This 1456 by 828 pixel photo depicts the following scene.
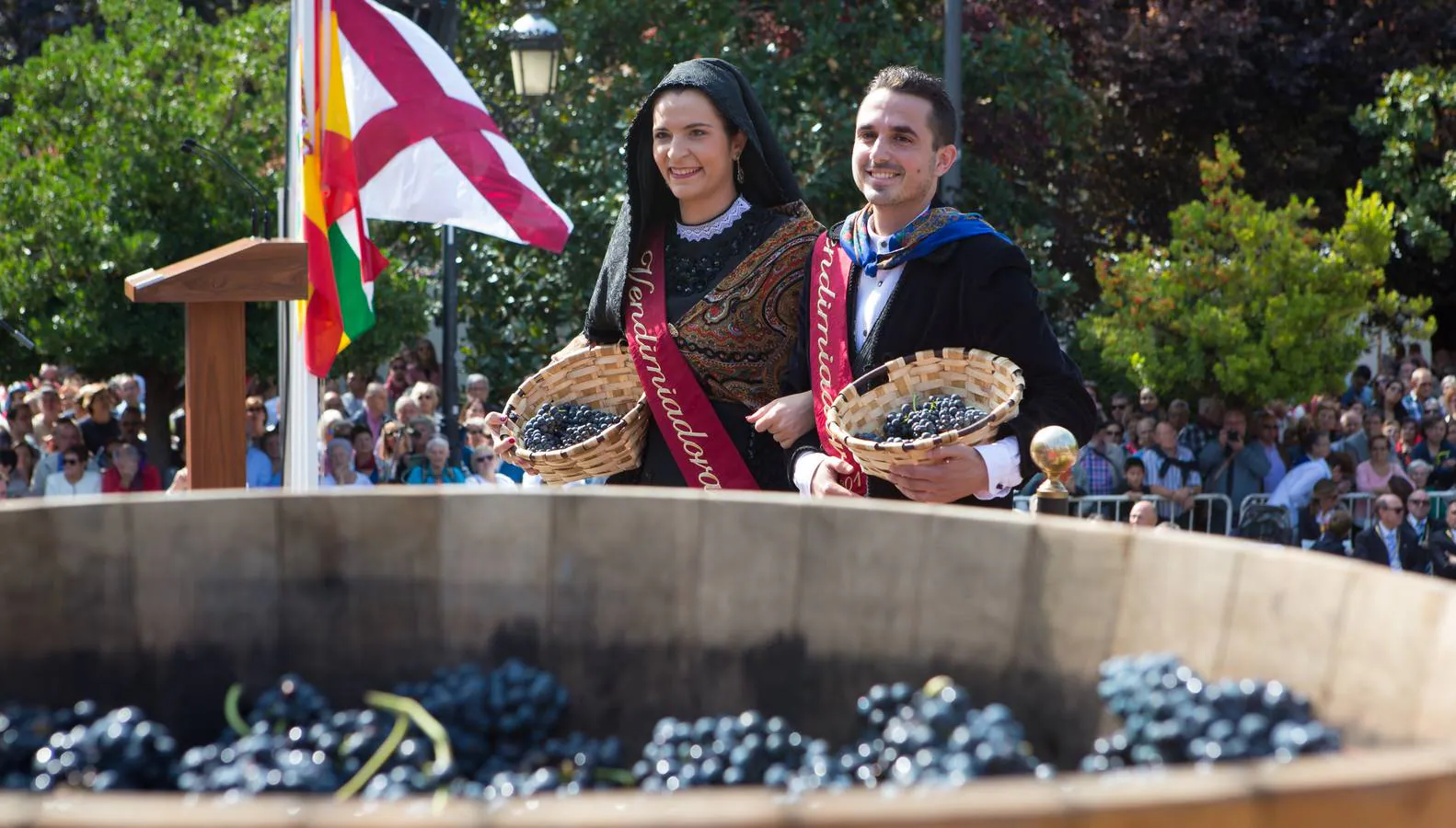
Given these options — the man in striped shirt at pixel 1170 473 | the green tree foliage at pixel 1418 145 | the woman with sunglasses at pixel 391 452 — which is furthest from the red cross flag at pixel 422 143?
the green tree foliage at pixel 1418 145

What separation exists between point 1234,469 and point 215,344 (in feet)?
30.9

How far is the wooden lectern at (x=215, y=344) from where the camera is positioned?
4008 mm

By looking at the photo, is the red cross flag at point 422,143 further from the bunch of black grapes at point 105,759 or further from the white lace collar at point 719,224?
the bunch of black grapes at point 105,759

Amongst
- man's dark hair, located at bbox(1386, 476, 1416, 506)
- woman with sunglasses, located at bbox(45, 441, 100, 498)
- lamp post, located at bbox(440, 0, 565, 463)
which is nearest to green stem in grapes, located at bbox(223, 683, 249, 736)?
woman with sunglasses, located at bbox(45, 441, 100, 498)

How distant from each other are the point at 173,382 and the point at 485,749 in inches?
479

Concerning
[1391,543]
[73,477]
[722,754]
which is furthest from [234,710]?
[1391,543]

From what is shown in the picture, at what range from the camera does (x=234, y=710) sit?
Result: 185 centimetres

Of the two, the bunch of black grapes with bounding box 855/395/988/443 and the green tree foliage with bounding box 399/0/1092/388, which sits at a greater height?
the green tree foliage with bounding box 399/0/1092/388

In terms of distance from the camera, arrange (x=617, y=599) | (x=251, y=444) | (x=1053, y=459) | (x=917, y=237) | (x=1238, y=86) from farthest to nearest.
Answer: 1. (x=1238, y=86)
2. (x=251, y=444)
3. (x=917, y=237)
4. (x=1053, y=459)
5. (x=617, y=599)

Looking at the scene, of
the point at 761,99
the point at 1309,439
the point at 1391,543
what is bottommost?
the point at 1391,543

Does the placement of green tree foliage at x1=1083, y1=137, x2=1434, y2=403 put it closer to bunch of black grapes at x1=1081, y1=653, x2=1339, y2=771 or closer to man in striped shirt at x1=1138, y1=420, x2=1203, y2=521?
man in striped shirt at x1=1138, y1=420, x2=1203, y2=521

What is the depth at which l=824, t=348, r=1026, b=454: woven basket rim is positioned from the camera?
10.5 feet

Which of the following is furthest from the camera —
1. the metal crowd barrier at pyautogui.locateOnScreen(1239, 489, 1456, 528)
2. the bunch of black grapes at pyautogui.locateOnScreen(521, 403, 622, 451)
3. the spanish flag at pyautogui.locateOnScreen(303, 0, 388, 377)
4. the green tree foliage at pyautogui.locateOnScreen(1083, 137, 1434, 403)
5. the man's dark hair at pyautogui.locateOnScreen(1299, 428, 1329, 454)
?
the green tree foliage at pyautogui.locateOnScreen(1083, 137, 1434, 403)

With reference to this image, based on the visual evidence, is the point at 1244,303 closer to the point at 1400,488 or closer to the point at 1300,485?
the point at 1300,485
